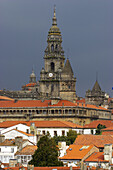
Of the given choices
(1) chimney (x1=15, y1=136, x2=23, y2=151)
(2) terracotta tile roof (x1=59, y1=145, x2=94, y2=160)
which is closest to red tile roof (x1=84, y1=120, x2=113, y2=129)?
(1) chimney (x1=15, y1=136, x2=23, y2=151)

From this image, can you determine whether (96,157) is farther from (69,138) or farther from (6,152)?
(69,138)

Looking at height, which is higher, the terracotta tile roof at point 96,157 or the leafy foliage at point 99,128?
the leafy foliage at point 99,128

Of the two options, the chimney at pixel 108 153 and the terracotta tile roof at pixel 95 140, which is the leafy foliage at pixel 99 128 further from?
the chimney at pixel 108 153

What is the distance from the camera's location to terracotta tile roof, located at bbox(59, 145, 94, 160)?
11812cm

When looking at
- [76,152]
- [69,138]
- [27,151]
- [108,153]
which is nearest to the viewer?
[108,153]

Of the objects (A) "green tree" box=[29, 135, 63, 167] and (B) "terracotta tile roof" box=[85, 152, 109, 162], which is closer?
(A) "green tree" box=[29, 135, 63, 167]

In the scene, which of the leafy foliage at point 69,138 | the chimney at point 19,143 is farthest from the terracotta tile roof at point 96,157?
the leafy foliage at point 69,138

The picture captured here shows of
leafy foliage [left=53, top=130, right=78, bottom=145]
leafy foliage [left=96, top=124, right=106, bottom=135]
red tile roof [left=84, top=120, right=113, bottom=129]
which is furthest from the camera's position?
red tile roof [left=84, top=120, right=113, bottom=129]

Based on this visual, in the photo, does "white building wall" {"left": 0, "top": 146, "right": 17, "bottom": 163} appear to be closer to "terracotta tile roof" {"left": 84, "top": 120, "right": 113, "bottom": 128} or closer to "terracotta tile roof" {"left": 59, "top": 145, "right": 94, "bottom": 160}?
"terracotta tile roof" {"left": 59, "top": 145, "right": 94, "bottom": 160}

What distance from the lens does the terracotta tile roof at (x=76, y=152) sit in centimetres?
11812

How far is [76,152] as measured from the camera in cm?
12125

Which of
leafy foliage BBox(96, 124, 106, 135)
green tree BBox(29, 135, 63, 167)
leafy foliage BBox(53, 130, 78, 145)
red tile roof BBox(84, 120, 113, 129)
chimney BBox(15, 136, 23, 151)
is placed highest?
red tile roof BBox(84, 120, 113, 129)

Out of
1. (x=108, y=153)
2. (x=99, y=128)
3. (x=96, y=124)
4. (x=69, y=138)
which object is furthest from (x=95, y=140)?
(x=96, y=124)

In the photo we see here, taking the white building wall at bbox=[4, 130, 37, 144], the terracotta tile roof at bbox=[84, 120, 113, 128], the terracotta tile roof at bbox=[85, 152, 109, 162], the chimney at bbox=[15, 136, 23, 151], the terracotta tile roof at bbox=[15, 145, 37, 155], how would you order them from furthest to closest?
the terracotta tile roof at bbox=[84, 120, 113, 128]
the white building wall at bbox=[4, 130, 37, 144]
the chimney at bbox=[15, 136, 23, 151]
the terracotta tile roof at bbox=[15, 145, 37, 155]
the terracotta tile roof at bbox=[85, 152, 109, 162]
